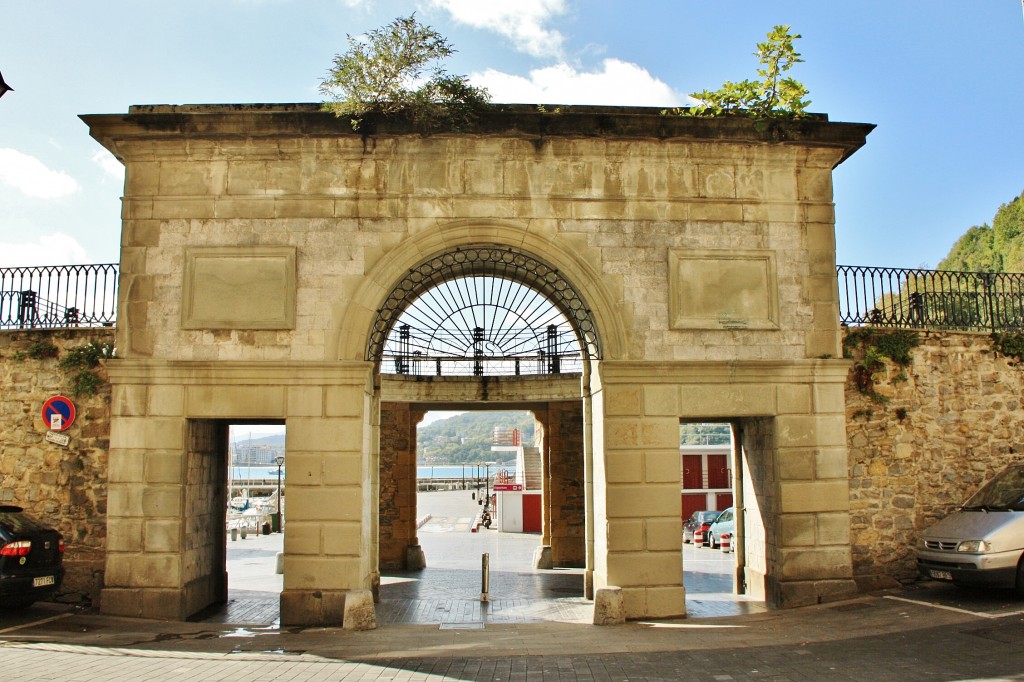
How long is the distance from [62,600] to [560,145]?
31.3 feet

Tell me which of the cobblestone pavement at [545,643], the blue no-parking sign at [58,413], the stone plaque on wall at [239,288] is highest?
the stone plaque on wall at [239,288]

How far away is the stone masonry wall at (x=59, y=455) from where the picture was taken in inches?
436

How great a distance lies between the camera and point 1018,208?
5969cm

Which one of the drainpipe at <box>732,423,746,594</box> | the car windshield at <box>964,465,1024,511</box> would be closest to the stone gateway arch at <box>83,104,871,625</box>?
the drainpipe at <box>732,423,746,594</box>

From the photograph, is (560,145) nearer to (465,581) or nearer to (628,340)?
(628,340)

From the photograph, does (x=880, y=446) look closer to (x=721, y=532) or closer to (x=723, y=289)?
(x=723, y=289)

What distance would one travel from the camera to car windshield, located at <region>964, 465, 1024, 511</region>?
408 inches

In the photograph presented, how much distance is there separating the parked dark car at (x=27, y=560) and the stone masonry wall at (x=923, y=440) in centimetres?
1109

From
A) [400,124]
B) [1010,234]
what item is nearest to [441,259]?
[400,124]

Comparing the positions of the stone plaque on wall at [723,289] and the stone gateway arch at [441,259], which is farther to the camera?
the stone plaque on wall at [723,289]

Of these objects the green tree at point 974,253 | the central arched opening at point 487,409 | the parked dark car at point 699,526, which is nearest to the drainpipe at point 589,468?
the central arched opening at point 487,409

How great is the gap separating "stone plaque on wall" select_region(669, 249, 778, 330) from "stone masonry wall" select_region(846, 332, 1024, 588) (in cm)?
206

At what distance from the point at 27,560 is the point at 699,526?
19.4m

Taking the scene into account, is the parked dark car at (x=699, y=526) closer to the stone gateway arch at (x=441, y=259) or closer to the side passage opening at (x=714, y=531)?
the side passage opening at (x=714, y=531)
